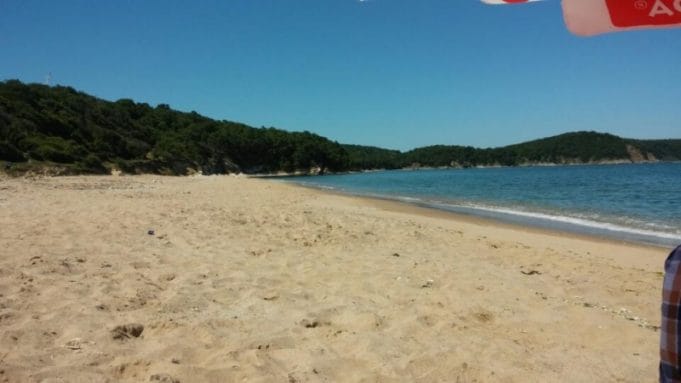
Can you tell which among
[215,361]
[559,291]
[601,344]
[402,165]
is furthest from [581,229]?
[402,165]

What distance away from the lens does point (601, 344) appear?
149 inches

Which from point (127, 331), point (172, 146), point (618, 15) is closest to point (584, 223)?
point (618, 15)

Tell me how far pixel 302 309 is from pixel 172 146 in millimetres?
52028

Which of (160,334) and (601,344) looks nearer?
(160,334)

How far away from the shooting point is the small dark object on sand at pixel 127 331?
329 cm

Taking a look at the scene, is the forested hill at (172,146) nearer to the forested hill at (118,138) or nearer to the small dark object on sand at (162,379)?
the forested hill at (118,138)

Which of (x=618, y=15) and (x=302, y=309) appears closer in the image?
(x=618, y=15)

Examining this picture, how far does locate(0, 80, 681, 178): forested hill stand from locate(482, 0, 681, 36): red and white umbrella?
2608 cm

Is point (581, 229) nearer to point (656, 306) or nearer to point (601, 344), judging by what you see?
point (656, 306)

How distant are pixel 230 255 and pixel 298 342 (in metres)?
2.79

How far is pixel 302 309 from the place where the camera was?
418 centimetres

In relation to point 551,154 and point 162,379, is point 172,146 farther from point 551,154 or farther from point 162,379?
point 551,154

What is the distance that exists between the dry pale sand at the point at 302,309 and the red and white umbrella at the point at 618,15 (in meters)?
2.21

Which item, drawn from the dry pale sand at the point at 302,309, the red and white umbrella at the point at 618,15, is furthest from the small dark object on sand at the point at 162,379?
the red and white umbrella at the point at 618,15
